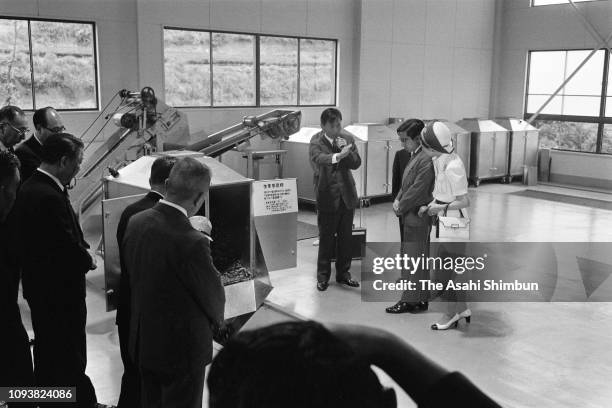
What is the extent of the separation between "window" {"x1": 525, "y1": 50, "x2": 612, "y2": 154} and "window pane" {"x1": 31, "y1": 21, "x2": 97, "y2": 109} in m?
9.83

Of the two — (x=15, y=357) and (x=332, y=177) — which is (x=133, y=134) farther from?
(x=15, y=357)

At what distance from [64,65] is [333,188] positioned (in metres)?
4.62

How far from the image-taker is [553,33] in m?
13.6

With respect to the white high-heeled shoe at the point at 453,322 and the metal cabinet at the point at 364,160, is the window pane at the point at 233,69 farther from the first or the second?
the white high-heeled shoe at the point at 453,322

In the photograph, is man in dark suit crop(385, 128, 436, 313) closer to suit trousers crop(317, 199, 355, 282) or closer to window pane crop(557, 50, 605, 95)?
suit trousers crop(317, 199, 355, 282)

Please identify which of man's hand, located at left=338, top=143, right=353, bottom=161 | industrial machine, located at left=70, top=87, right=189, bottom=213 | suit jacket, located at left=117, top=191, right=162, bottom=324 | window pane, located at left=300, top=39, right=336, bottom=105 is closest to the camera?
suit jacket, located at left=117, top=191, right=162, bottom=324

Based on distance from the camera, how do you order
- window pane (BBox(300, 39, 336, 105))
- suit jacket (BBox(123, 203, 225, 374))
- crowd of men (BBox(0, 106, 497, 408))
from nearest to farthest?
1. crowd of men (BBox(0, 106, 497, 408))
2. suit jacket (BBox(123, 203, 225, 374))
3. window pane (BBox(300, 39, 336, 105))

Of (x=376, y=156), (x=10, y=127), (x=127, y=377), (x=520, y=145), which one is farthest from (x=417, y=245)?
(x=520, y=145)

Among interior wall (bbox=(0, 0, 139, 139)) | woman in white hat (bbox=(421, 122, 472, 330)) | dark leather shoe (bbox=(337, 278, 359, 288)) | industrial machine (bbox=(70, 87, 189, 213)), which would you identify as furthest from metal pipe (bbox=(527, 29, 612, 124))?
woman in white hat (bbox=(421, 122, 472, 330))

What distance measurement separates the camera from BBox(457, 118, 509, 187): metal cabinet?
42.4 feet

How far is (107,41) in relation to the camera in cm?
881

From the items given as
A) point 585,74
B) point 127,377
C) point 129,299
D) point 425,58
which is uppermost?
point 425,58

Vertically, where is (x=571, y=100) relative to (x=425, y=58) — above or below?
below

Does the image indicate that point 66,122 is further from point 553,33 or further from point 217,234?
point 553,33
